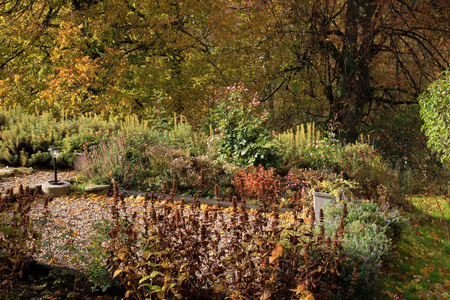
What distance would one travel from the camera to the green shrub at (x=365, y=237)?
3232mm

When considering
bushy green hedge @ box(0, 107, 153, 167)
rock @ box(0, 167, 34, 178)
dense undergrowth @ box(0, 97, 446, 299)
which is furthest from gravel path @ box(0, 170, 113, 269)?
bushy green hedge @ box(0, 107, 153, 167)

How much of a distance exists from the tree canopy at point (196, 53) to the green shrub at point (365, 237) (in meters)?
5.28

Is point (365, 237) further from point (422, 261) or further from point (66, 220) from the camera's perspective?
point (66, 220)

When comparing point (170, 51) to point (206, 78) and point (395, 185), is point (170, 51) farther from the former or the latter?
point (395, 185)

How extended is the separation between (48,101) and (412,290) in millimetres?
9713

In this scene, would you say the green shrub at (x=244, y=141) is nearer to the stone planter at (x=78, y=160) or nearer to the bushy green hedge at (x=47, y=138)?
the bushy green hedge at (x=47, y=138)

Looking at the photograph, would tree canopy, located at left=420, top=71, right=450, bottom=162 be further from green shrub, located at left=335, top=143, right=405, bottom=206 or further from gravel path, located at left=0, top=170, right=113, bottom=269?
gravel path, located at left=0, top=170, right=113, bottom=269

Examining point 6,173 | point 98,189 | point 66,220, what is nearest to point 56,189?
point 98,189

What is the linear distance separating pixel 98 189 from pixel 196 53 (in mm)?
7711

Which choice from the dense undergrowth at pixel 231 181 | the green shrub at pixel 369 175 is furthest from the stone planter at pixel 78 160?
the green shrub at pixel 369 175

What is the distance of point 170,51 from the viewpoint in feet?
39.1

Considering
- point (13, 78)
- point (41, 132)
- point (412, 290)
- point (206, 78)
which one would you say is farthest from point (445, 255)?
point (13, 78)

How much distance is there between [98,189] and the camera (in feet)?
20.1

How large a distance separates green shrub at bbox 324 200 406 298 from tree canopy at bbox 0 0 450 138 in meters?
5.28
